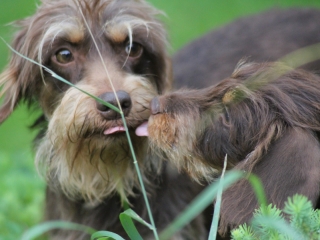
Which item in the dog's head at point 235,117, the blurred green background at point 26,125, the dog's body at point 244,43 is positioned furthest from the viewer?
the dog's body at point 244,43

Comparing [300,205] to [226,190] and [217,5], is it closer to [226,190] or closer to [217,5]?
[226,190]

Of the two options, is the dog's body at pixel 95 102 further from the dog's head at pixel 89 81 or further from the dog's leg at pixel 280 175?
the dog's leg at pixel 280 175

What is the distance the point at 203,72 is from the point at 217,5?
4.64 m

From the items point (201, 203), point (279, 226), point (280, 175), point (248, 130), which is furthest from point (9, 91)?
point (279, 226)

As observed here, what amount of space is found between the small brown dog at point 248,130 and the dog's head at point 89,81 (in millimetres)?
300

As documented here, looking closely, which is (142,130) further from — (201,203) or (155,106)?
(201,203)

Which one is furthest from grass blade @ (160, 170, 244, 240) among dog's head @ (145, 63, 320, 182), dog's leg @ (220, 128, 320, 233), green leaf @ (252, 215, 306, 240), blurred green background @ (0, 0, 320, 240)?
blurred green background @ (0, 0, 320, 240)

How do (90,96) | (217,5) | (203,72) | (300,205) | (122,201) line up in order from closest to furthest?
(300,205) < (90,96) < (122,201) < (203,72) < (217,5)

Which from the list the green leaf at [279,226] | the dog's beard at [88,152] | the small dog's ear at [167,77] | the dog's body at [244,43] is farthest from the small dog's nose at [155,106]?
the dog's body at [244,43]

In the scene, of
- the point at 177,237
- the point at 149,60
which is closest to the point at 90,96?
the point at 149,60

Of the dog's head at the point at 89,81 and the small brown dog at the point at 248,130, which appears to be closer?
the small brown dog at the point at 248,130

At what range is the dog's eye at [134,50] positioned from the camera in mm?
4953

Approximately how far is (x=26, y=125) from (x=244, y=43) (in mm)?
2028

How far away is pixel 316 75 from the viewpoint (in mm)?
4582
